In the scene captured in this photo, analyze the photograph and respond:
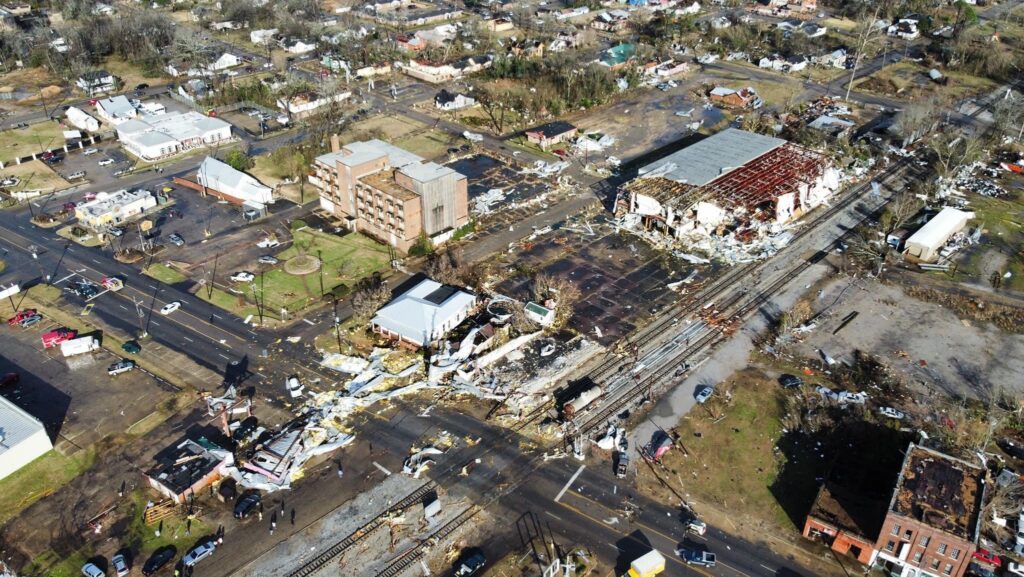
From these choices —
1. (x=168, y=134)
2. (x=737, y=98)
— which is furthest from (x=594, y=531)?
(x=737, y=98)

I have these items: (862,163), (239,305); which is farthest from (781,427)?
(862,163)

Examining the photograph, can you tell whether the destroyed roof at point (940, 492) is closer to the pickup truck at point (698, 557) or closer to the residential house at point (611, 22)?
the pickup truck at point (698, 557)

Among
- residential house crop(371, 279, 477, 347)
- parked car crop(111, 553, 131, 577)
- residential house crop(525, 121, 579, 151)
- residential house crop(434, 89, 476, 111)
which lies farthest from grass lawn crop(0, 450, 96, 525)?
residential house crop(434, 89, 476, 111)

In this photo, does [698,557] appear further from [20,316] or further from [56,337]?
[20,316]

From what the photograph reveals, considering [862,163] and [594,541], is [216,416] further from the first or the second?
[862,163]

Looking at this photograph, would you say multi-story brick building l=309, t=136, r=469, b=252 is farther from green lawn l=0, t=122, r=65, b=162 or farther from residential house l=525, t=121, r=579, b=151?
green lawn l=0, t=122, r=65, b=162

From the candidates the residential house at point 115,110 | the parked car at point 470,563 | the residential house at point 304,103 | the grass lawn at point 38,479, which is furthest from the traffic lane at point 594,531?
the residential house at point 115,110
